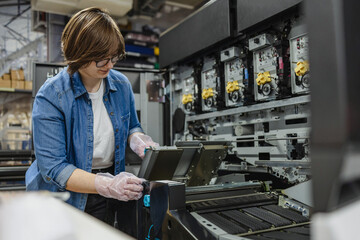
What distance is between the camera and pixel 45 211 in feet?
1.50

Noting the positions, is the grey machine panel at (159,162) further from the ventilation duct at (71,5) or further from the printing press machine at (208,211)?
the ventilation duct at (71,5)

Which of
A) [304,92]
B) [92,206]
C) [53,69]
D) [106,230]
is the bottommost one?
[92,206]

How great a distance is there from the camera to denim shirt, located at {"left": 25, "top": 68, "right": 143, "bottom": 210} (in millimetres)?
1502

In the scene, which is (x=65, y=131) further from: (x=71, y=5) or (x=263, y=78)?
(x=71, y=5)

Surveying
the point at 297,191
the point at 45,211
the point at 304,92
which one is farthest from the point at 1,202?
the point at 304,92

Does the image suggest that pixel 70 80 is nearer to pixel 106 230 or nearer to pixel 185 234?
pixel 185 234

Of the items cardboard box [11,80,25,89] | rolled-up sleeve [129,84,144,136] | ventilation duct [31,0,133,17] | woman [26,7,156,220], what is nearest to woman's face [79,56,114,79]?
woman [26,7,156,220]

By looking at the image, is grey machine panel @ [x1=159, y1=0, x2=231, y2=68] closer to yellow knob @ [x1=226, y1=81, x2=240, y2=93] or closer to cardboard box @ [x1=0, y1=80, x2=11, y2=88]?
yellow knob @ [x1=226, y1=81, x2=240, y2=93]

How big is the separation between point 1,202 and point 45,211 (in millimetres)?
106

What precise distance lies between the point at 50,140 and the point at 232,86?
4.98 ft

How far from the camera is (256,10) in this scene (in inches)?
86.2

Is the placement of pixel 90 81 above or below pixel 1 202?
above

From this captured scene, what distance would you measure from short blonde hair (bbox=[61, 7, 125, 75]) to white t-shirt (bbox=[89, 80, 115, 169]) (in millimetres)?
226

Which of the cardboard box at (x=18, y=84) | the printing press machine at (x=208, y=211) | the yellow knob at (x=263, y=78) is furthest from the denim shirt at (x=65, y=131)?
the cardboard box at (x=18, y=84)
